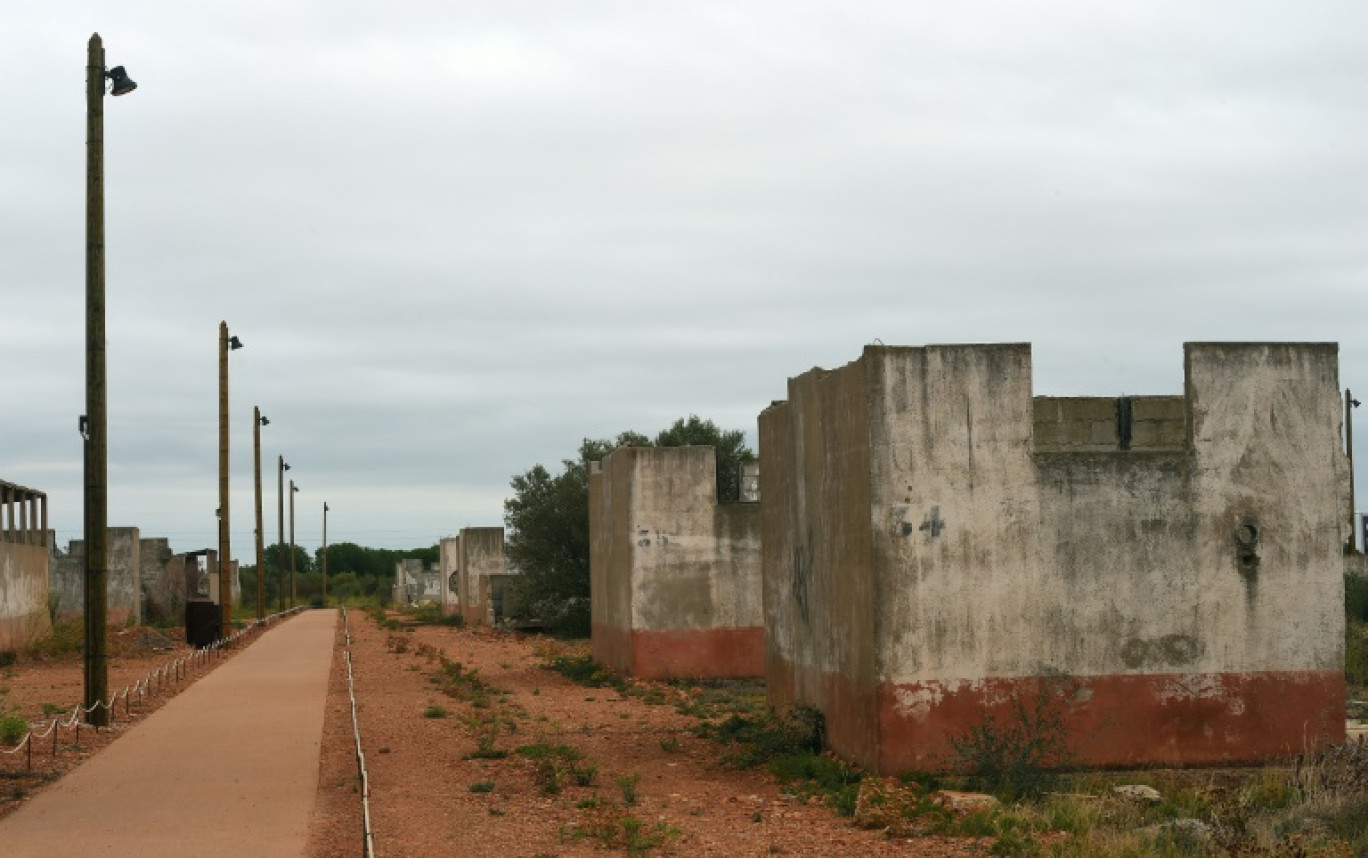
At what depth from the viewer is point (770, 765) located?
56.1 ft

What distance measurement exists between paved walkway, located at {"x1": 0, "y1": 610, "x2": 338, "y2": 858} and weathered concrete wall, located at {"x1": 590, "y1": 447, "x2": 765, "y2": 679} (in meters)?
5.90

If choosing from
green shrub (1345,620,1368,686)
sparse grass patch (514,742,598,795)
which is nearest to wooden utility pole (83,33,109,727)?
sparse grass patch (514,742,598,795)

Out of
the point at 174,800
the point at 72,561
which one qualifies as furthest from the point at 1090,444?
the point at 72,561

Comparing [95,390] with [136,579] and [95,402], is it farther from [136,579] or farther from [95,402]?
[136,579]

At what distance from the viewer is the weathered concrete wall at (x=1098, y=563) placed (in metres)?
14.7

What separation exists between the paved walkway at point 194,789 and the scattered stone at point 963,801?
5097 millimetres

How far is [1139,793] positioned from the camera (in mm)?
14000

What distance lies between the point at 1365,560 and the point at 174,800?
37.3m

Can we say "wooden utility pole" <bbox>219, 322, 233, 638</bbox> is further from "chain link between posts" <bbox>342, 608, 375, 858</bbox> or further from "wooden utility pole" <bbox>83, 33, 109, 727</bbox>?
"wooden utility pole" <bbox>83, 33, 109, 727</bbox>

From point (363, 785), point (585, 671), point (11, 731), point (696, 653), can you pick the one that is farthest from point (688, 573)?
Result: point (363, 785)

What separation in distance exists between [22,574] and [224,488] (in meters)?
6.84

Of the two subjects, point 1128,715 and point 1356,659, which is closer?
point 1128,715

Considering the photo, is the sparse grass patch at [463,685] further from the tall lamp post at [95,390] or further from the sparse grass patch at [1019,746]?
the sparse grass patch at [1019,746]

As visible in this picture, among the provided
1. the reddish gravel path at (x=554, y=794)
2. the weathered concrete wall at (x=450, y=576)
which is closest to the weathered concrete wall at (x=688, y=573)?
the reddish gravel path at (x=554, y=794)
